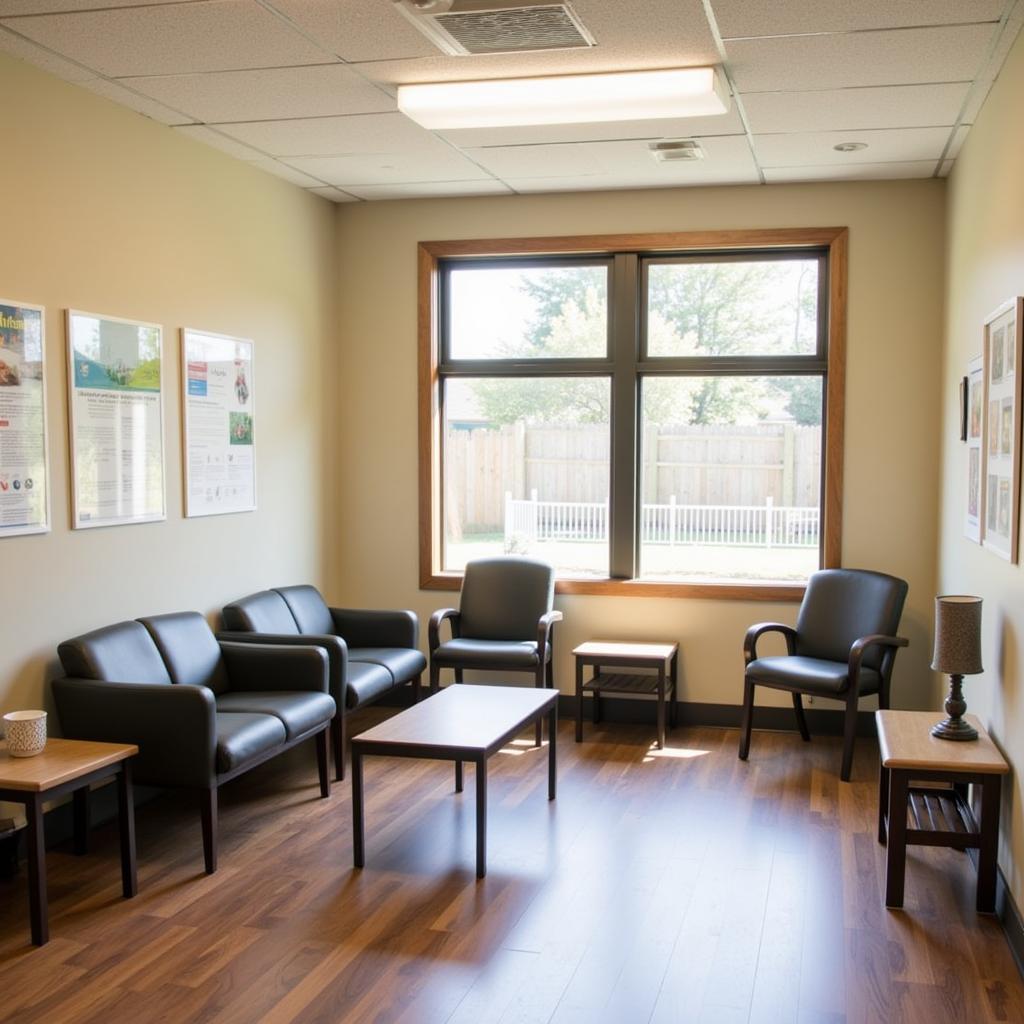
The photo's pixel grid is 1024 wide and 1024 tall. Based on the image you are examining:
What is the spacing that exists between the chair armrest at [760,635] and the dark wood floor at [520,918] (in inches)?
25.5

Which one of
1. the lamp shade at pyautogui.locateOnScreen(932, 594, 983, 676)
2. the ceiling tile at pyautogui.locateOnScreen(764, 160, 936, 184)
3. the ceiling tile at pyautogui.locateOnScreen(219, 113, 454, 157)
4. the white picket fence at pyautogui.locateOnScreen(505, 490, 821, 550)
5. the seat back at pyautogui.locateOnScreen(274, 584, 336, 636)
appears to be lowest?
the seat back at pyautogui.locateOnScreen(274, 584, 336, 636)

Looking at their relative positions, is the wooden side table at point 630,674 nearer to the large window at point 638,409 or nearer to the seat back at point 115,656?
the large window at point 638,409

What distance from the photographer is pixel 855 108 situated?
401cm

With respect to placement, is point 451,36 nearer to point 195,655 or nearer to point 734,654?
point 195,655

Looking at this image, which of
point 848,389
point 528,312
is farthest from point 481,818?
point 528,312

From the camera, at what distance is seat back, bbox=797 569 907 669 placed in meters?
4.85

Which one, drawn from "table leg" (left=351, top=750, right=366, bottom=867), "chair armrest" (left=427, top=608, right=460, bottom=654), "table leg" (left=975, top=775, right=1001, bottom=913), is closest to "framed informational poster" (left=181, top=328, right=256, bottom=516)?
"chair armrest" (left=427, top=608, right=460, bottom=654)

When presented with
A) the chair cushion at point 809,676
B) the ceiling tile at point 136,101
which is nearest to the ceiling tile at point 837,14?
the ceiling tile at point 136,101

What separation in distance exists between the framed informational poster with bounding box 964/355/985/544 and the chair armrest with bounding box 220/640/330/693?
2444 mm

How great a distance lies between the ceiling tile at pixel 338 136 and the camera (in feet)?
13.9

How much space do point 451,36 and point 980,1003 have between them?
2.99 meters

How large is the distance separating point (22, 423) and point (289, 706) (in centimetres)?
134

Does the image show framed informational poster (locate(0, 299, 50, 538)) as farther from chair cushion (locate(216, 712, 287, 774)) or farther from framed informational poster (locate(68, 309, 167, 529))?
chair cushion (locate(216, 712, 287, 774))

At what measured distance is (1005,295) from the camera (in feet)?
11.3
